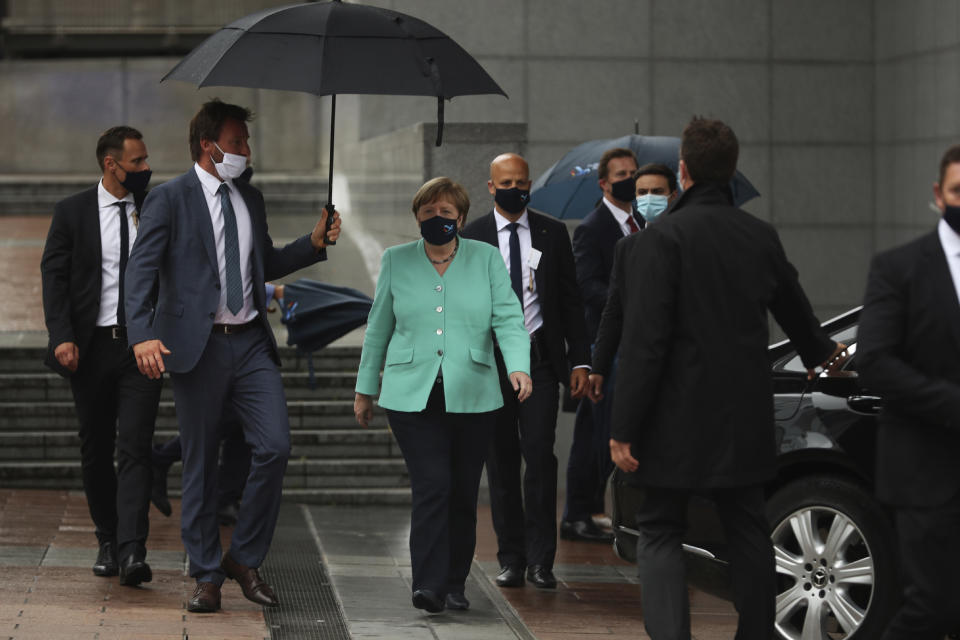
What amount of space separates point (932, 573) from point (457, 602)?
2587mm

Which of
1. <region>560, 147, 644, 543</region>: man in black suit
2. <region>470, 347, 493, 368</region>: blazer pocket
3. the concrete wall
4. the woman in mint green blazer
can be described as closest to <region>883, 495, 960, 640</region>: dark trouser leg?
the woman in mint green blazer

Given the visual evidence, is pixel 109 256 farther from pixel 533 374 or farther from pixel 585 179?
pixel 585 179

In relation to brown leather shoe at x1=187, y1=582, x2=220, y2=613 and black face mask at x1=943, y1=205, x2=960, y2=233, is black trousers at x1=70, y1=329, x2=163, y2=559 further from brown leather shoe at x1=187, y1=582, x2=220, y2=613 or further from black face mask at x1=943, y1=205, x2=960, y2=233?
black face mask at x1=943, y1=205, x2=960, y2=233

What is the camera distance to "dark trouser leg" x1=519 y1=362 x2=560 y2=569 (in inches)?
284

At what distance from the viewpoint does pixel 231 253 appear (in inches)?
251

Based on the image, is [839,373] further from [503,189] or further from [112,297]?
[112,297]

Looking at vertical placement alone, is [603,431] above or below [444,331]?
below

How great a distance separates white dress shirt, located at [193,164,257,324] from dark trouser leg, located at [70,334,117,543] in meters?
0.84

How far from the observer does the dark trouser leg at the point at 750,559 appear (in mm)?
5066

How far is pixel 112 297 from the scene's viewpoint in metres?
6.97

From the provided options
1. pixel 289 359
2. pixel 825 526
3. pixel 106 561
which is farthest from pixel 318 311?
Result: pixel 825 526

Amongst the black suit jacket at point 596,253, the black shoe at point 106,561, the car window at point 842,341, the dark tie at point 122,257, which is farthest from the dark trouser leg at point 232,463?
the car window at point 842,341

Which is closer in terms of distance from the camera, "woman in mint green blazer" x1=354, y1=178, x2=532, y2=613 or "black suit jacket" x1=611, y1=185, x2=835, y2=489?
"black suit jacket" x1=611, y1=185, x2=835, y2=489

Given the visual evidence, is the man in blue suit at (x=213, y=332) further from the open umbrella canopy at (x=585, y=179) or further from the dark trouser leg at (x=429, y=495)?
the open umbrella canopy at (x=585, y=179)
